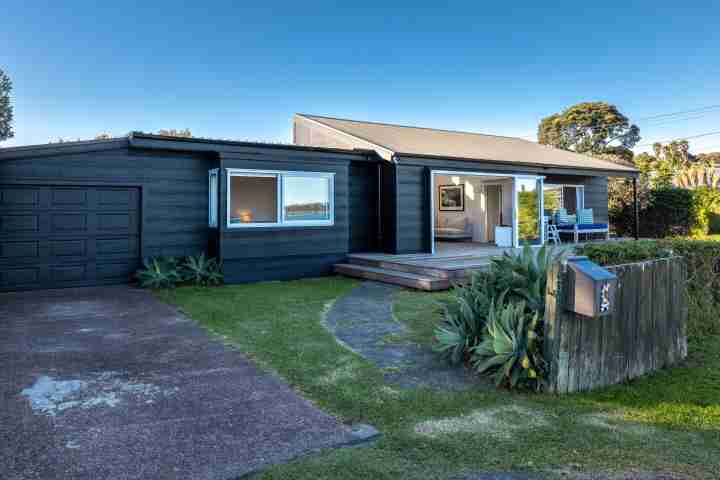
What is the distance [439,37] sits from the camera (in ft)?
52.6

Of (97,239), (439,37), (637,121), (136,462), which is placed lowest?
(136,462)

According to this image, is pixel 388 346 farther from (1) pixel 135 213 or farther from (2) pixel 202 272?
(1) pixel 135 213

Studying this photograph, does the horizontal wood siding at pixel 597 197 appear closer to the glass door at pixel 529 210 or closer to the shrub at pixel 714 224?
the glass door at pixel 529 210

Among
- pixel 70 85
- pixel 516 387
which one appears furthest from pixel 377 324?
pixel 70 85

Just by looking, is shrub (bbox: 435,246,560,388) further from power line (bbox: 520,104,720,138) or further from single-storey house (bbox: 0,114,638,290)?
power line (bbox: 520,104,720,138)

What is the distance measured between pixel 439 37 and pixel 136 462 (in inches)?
643

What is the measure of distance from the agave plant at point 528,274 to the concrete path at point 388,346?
0.82m

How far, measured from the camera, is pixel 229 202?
30.9 ft

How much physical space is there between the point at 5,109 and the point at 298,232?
61.5 feet

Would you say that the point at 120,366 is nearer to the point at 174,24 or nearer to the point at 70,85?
the point at 174,24

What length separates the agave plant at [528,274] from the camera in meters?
3.88

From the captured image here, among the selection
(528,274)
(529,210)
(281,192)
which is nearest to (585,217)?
(529,210)

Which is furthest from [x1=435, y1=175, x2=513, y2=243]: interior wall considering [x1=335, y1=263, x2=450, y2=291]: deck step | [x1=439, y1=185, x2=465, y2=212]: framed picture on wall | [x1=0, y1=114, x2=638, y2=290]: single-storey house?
[x1=335, y1=263, x2=450, y2=291]: deck step

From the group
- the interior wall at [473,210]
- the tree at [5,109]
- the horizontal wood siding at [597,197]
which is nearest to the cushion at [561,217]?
the horizontal wood siding at [597,197]
